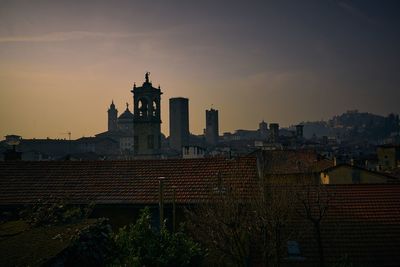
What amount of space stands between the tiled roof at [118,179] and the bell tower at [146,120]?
84.5 feet

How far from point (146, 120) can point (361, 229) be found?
107ft

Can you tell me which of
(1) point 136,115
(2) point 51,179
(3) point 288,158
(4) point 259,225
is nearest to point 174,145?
(1) point 136,115

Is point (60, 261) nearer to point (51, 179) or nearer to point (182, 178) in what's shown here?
point (182, 178)

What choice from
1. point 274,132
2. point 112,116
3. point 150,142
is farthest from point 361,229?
point 112,116

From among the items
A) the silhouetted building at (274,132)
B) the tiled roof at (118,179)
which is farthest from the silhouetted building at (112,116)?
the tiled roof at (118,179)

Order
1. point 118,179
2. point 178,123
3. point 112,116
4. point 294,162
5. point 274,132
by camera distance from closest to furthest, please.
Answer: point 118,179 → point 294,162 → point 274,132 → point 178,123 → point 112,116

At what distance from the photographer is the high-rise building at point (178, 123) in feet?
298

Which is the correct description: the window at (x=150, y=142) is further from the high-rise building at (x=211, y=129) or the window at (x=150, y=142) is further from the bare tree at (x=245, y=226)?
the high-rise building at (x=211, y=129)

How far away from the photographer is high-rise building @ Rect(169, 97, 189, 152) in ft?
298

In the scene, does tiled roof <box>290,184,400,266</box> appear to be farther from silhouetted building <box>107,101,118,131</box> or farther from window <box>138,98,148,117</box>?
silhouetted building <box>107,101,118,131</box>

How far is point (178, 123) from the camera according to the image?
9094 cm

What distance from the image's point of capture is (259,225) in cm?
973

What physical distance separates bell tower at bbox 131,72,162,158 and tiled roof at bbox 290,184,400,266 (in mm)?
30085

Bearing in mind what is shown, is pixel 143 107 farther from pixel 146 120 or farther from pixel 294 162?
pixel 294 162
